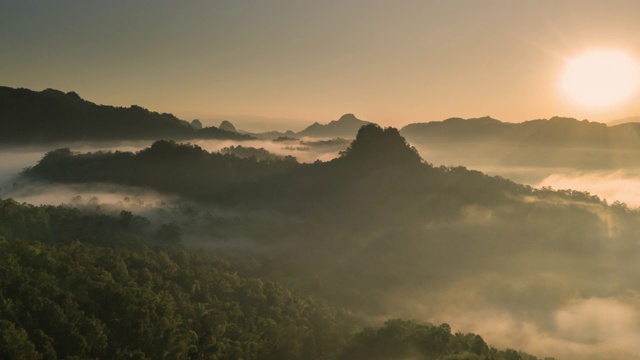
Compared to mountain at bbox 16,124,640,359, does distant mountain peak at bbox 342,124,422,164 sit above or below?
above

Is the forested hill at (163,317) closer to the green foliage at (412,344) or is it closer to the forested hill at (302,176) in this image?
the green foliage at (412,344)

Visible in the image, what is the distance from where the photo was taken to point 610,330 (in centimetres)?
10138

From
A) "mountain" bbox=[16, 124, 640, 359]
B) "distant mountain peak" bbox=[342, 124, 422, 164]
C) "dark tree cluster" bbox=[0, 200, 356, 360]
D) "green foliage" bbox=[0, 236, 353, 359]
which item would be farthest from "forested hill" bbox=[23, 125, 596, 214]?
"green foliage" bbox=[0, 236, 353, 359]

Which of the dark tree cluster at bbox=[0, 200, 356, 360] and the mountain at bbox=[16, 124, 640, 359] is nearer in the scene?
the dark tree cluster at bbox=[0, 200, 356, 360]

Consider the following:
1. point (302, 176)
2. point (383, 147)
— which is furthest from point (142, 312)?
point (302, 176)

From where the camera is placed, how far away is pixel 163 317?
52062 millimetres

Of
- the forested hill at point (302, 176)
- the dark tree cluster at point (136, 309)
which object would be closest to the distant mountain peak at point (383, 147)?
the forested hill at point (302, 176)

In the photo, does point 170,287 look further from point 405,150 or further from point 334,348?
point 405,150

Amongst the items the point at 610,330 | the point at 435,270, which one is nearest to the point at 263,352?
the point at 435,270

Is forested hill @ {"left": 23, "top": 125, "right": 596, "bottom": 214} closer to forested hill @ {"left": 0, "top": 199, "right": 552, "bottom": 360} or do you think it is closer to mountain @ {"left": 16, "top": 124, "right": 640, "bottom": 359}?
mountain @ {"left": 16, "top": 124, "right": 640, "bottom": 359}

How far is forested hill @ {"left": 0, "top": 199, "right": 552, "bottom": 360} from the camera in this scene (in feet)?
146

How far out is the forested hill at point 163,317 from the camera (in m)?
44.5

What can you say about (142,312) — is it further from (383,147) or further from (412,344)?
(383,147)

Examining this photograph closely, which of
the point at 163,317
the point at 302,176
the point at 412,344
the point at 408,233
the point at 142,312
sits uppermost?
the point at 302,176
